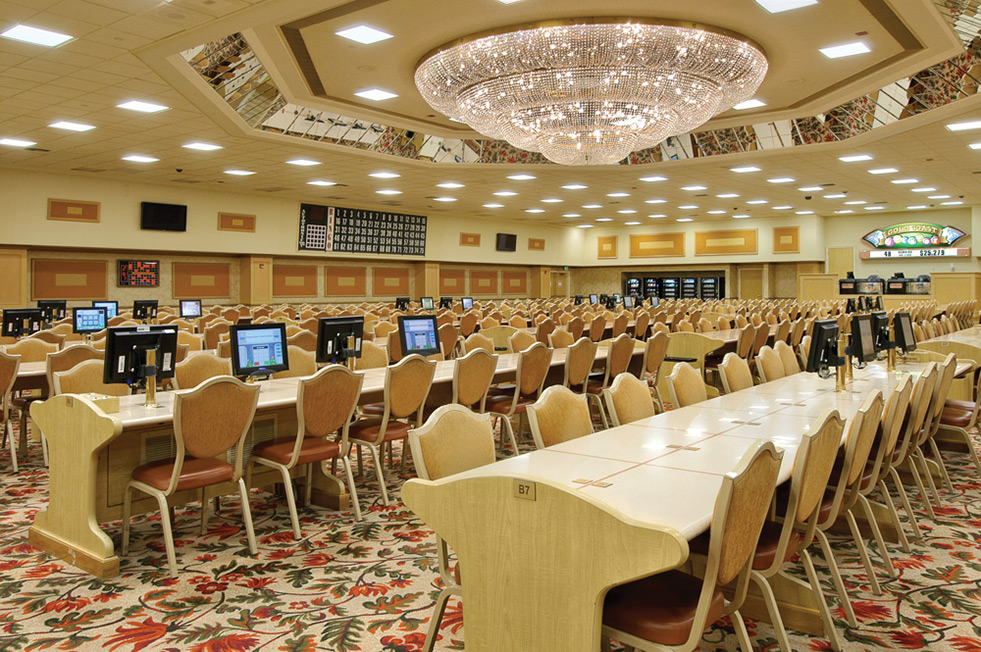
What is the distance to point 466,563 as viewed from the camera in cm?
221

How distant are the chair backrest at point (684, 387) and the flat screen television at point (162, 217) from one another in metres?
15.2

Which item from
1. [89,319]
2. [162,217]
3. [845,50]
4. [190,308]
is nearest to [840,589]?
[845,50]

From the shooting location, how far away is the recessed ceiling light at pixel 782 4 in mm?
6949

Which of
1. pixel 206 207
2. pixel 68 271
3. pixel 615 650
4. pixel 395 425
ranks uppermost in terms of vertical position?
pixel 206 207

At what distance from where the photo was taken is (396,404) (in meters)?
5.24

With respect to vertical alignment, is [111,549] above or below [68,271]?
below

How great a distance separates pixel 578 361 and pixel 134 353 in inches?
154

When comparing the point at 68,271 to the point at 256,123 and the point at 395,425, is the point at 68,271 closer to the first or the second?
the point at 256,123

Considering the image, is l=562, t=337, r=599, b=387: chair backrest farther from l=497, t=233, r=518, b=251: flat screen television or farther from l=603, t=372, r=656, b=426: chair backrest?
l=497, t=233, r=518, b=251: flat screen television

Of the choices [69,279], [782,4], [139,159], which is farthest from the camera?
[69,279]

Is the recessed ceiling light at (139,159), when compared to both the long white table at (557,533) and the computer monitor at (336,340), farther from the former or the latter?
the long white table at (557,533)

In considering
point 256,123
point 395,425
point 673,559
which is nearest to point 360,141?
point 256,123

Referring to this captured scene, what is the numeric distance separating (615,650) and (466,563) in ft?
3.68

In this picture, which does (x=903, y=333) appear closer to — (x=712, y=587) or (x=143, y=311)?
(x=712, y=587)
